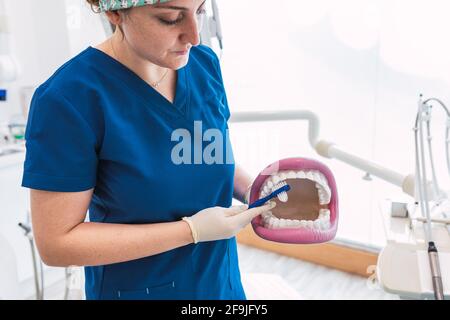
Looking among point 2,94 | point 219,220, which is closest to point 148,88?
point 219,220

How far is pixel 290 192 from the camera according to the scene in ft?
3.56

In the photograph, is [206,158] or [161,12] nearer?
[161,12]

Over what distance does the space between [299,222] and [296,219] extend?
66 millimetres

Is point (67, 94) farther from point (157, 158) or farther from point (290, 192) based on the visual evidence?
point (290, 192)

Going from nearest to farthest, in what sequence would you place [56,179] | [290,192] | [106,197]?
[56,179], [106,197], [290,192]

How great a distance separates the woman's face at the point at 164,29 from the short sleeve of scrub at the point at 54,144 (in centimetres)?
17

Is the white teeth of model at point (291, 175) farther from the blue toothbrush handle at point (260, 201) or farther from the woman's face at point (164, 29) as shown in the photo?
the woman's face at point (164, 29)

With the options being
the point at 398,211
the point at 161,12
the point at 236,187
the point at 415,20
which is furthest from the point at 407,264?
the point at 415,20

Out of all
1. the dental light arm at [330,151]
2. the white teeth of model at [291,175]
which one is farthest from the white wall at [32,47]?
the white teeth of model at [291,175]

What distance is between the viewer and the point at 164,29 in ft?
2.61

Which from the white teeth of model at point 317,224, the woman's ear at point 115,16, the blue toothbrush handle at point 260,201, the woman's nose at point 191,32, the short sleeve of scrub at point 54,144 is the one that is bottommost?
A: the white teeth of model at point 317,224

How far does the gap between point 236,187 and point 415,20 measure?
1474mm

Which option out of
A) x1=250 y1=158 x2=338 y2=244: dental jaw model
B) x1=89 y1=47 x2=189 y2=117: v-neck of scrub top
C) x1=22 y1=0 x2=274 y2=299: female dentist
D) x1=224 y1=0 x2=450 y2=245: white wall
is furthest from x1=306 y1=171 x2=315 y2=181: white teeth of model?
x1=224 y1=0 x2=450 y2=245: white wall

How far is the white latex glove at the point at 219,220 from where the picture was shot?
0.91m
